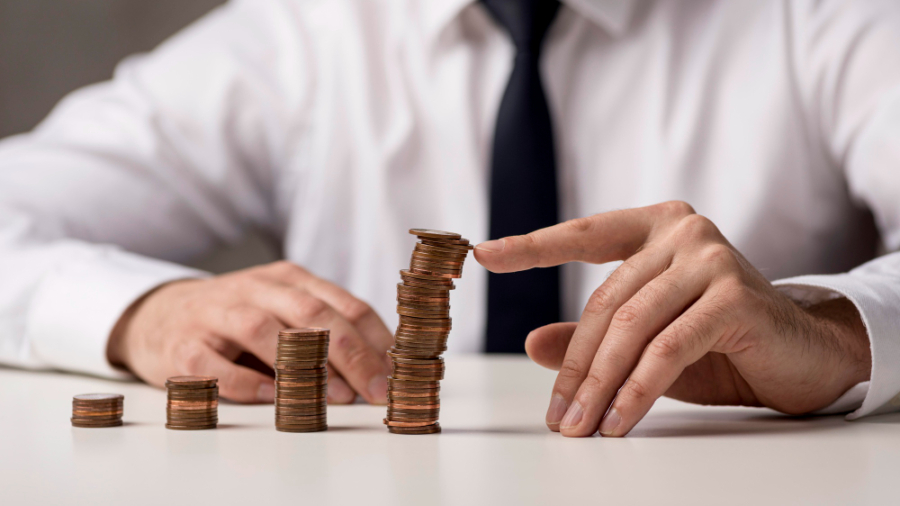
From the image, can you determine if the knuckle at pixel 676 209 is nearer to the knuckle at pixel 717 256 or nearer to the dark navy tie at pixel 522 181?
the knuckle at pixel 717 256

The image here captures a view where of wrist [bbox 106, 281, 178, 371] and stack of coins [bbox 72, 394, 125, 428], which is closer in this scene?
stack of coins [bbox 72, 394, 125, 428]

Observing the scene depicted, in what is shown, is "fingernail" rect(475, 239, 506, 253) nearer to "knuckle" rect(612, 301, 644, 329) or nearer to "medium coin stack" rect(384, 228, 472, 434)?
"medium coin stack" rect(384, 228, 472, 434)

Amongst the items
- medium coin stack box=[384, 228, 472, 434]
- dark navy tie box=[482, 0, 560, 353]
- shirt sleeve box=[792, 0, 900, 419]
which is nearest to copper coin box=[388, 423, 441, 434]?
medium coin stack box=[384, 228, 472, 434]

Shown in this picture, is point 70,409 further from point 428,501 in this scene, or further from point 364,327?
point 428,501

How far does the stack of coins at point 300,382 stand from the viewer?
0.95 meters

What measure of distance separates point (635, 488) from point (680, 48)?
1793 mm

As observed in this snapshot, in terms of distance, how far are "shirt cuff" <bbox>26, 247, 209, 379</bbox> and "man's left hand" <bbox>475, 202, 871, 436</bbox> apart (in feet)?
2.79

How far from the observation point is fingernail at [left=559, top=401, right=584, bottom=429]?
909mm

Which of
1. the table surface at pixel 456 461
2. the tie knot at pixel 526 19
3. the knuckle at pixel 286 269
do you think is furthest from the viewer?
the tie knot at pixel 526 19

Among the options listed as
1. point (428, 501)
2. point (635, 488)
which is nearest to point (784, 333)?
point (635, 488)

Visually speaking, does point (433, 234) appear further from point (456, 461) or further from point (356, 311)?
point (356, 311)

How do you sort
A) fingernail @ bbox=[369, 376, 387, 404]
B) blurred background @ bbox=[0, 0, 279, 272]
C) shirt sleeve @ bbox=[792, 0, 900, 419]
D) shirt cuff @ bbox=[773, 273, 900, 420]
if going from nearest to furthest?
1. shirt cuff @ bbox=[773, 273, 900, 420]
2. fingernail @ bbox=[369, 376, 387, 404]
3. shirt sleeve @ bbox=[792, 0, 900, 419]
4. blurred background @ bbox=[0, 0, 279, 272]

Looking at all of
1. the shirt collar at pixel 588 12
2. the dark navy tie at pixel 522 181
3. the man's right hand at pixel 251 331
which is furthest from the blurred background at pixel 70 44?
the man's right hand at pixel 251 331

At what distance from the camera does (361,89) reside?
2.33m
